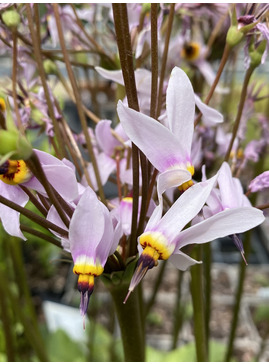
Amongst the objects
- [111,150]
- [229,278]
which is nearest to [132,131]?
[111,150]

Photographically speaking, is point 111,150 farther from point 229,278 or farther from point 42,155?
point 229,278

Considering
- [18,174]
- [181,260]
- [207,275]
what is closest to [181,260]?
[181,260]

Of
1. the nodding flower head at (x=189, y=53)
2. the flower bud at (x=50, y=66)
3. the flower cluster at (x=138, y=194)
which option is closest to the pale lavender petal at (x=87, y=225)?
the flower cluster at (x=138, y=194)

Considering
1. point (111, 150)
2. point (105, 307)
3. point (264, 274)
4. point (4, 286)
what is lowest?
point (264, 274)

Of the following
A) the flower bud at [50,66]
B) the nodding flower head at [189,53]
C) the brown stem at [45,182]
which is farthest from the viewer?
the nodding flower head at [189,53]

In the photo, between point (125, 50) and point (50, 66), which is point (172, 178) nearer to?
point (125, 50)

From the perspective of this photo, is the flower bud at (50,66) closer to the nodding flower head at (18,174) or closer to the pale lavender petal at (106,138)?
the pale lavender petal at (106,138)

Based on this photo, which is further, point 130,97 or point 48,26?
point 48,26

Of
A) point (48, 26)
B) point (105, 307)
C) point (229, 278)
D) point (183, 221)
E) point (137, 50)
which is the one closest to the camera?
point (183, 221)
